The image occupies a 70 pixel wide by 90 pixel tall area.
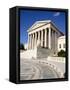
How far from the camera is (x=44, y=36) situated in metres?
2.92

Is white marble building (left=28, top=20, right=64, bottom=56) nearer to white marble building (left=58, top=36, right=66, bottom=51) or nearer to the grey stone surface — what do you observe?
white marble building (left=58, top=36, right=66, bottom=51)

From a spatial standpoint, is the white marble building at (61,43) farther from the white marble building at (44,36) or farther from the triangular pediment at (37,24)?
the triangular pediment at (37,24)

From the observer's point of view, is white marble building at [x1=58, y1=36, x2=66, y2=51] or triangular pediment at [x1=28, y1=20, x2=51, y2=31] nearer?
triangular pediment at [x1=28, y1=20, x2=51, y2=31]

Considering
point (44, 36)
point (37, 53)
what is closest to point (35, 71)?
point (37, 53)

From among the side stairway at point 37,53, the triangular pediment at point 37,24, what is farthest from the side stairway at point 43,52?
the triangular pediment at point 37,24

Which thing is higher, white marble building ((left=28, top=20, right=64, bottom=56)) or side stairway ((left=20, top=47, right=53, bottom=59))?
white marble building ((left=28, top=20, right=64, bottom=56))

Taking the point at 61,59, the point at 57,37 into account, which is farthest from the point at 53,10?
the point at 61,59

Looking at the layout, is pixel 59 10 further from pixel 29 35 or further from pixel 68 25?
pixel 29 35

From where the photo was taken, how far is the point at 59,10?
9.68 ft

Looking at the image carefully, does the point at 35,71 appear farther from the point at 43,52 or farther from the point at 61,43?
the point at 61,43

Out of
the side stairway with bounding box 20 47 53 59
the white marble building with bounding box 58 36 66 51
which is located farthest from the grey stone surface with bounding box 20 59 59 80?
the white marble building with bounding box 58 36 66 51

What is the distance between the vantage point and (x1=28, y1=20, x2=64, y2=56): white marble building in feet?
9.45

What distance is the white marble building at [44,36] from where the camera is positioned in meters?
2.88

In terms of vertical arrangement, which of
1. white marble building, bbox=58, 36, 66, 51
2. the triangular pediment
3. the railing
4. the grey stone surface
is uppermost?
the triangular pediment
